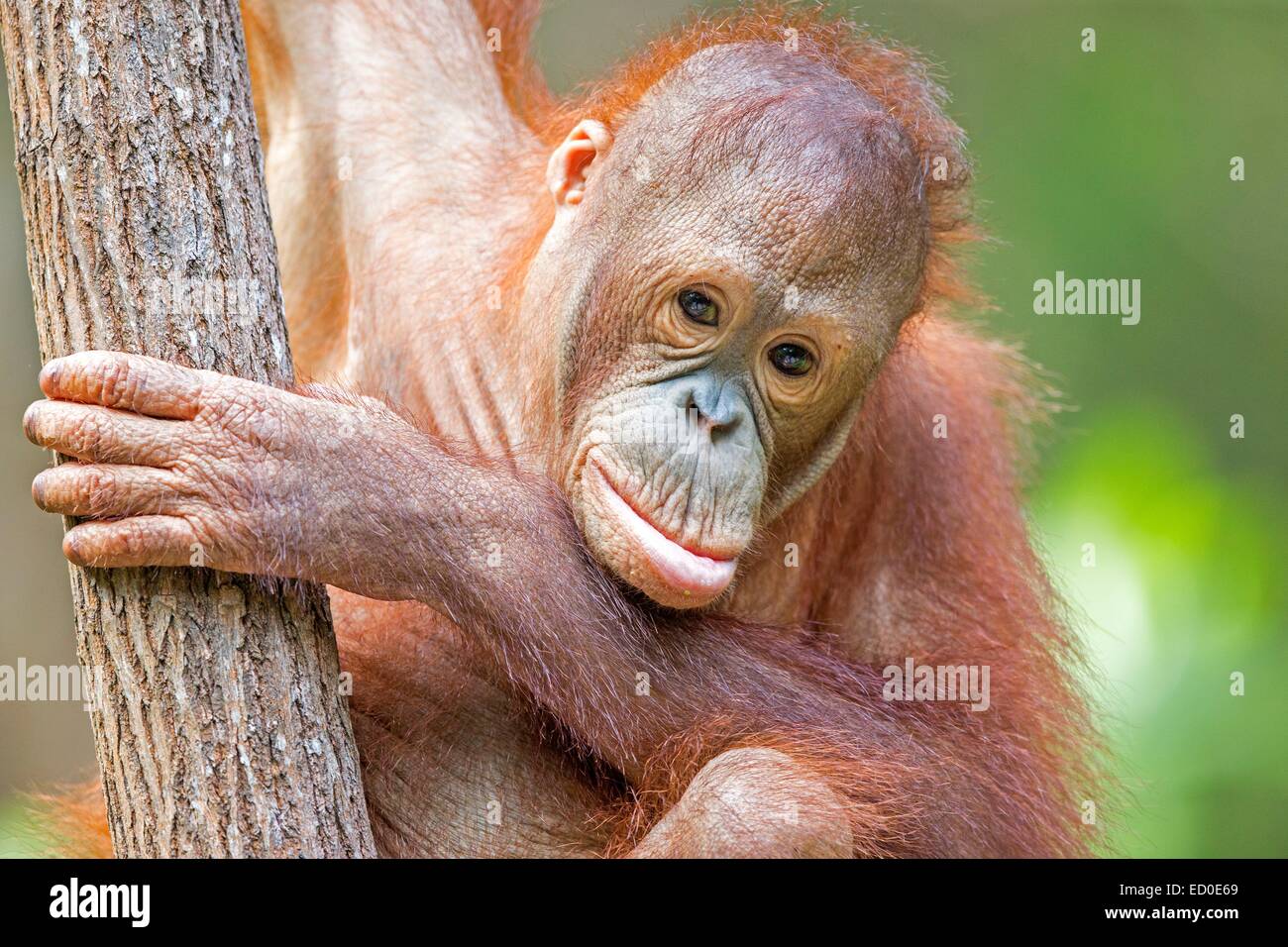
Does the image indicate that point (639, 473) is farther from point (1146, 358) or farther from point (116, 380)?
point (1146, 358)

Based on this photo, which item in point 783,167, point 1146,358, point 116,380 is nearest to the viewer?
point 116,380

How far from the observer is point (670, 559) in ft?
9.29

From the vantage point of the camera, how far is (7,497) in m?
6.47

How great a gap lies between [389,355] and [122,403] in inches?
47.2

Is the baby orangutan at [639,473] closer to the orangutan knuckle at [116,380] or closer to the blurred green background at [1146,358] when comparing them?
the orangutan knuckle at [116,380]

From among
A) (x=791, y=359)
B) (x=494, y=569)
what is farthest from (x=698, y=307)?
(x=494, y=569)

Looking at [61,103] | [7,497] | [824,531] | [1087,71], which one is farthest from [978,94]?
[61,103]

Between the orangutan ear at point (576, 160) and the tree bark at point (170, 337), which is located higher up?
the orangutan ear at point (576, 160)

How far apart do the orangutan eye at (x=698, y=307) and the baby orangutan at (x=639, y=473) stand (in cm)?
1

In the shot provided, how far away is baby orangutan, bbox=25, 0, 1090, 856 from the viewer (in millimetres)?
2576

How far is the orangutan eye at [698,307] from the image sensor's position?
119 inches

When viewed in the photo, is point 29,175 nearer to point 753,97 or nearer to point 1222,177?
point 753,97

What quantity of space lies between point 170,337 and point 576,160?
126cm

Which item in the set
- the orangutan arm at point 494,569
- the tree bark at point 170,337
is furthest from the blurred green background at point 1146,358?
the tree bark at point 170,337
